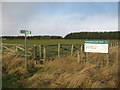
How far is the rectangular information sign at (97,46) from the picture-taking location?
6.90 m

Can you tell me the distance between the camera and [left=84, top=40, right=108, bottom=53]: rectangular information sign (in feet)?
22.6

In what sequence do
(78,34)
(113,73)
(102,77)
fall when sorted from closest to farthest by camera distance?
(102,77)
(113,73)
(78,34)

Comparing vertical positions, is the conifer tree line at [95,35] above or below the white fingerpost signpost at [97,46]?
above

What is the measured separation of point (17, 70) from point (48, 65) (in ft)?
4.77

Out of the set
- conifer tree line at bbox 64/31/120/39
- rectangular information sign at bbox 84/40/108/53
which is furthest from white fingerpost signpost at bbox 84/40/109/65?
conifer tree line at bbox 64/31/120/39

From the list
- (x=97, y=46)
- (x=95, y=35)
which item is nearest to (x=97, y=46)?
(x=97, y=46)

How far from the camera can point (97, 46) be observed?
708 centimetres

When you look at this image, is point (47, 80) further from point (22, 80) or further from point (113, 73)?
point (113, 73)

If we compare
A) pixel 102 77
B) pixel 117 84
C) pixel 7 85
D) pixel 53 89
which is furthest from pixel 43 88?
pixel 117 84

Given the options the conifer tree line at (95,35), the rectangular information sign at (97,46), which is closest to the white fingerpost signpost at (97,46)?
the rectangular information sign at (97,46)

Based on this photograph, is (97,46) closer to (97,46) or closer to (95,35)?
(97,46)

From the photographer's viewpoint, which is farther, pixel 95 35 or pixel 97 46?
pixel 95 35

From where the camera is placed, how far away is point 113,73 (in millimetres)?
5320

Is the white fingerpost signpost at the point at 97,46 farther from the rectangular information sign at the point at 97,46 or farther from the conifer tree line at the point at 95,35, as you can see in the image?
the conifer tree line at the point at 95,35
